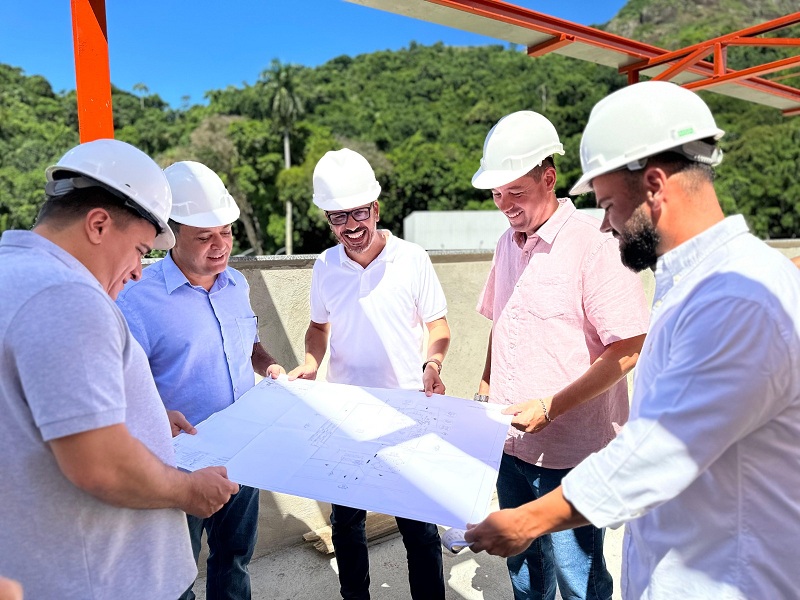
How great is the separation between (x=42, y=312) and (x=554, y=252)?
1.78m

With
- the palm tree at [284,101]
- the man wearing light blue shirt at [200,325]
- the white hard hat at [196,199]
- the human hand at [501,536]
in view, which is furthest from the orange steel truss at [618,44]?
the palm tree at [284,101]

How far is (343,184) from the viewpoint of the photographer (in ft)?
9.27

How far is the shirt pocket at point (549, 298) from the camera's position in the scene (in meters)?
2.33

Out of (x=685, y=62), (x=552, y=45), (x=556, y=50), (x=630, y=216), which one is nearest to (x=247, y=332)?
(x=630, y=216)

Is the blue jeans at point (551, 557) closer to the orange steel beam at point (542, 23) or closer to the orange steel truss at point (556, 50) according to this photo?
the orange steel truss at point (556, 50)

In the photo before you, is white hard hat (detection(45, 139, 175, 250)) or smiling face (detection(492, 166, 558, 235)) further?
smiling face (detection(492, 166, 558, 235))

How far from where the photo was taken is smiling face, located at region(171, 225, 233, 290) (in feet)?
8.16

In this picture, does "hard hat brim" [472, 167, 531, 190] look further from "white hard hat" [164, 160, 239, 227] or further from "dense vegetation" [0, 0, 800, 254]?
"dense vegetation" [0, 0, 800, 254]

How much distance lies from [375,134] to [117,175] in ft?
203

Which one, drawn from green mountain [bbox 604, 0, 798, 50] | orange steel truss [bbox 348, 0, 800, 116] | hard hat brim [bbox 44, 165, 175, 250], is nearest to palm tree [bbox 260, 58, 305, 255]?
orange steel truss [bbox 348, 0, 800, 116]

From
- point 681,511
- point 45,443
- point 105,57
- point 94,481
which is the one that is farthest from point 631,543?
point 105,57

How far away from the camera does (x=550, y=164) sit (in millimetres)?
2449

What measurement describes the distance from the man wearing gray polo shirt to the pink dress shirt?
1344 mm

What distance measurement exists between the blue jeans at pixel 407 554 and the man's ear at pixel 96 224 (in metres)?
Answer: 1.86
